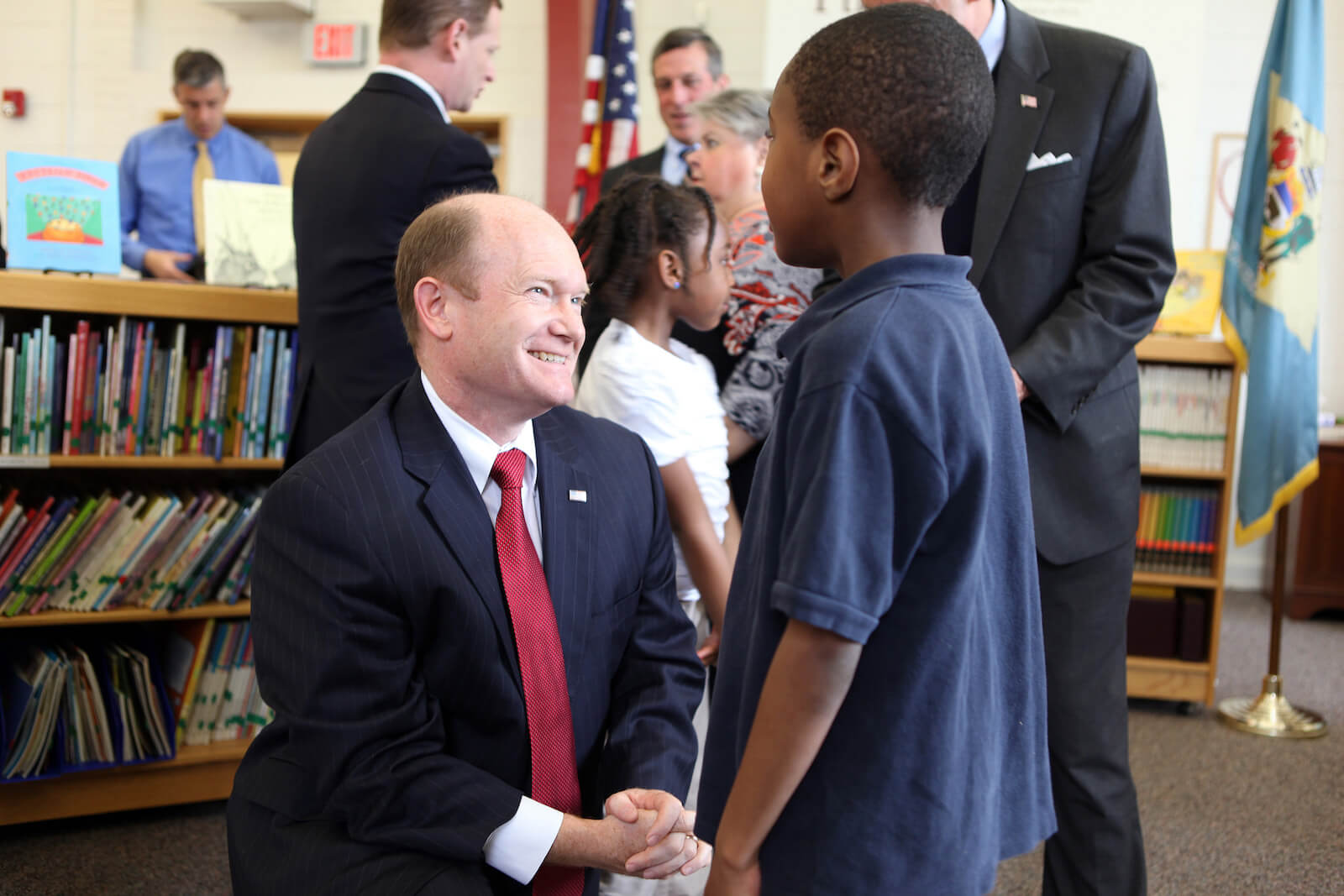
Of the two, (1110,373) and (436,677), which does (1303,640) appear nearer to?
(1110,373)

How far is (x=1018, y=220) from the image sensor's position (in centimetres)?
154

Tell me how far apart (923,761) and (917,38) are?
0.60 meters

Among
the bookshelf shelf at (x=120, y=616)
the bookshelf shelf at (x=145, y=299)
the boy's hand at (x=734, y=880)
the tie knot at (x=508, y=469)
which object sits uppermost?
the bookshelf shelf at (x=145, y=299)

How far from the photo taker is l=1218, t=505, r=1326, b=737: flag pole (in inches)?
130

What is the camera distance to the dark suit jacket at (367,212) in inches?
80.4

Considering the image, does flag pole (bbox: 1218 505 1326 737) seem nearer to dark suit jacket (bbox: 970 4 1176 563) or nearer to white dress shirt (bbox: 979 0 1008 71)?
dark suit jacket (bbox: 970 4 1176 563)

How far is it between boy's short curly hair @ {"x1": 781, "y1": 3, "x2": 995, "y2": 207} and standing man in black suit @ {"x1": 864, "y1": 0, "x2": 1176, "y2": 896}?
0.61m

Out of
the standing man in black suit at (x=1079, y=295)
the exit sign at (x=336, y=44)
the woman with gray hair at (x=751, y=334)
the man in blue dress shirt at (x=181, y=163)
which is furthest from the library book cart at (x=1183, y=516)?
the exit sign at (x=336, y=44)

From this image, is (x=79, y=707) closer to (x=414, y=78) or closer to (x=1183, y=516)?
(x=414, y=78)

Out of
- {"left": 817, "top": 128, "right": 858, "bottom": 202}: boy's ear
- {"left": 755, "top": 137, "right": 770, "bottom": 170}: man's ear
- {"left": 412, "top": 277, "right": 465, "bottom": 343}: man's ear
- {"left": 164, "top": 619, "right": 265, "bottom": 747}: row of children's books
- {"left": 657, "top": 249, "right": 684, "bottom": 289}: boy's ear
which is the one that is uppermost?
{"left": 755, "top": 137, "right": 770, "bottom": 170}: man's ear

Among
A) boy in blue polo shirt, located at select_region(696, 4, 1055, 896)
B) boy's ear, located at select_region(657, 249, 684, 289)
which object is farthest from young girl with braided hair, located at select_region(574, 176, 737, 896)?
boy in blue polo shirt, located at select_region(696, 4, 1055, 896)

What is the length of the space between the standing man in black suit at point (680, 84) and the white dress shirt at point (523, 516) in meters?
2.48

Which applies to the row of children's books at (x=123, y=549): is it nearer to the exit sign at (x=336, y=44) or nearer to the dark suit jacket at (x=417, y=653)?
the dark suit jacket at (x=417, y=653)

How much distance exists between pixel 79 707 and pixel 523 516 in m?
1.50
